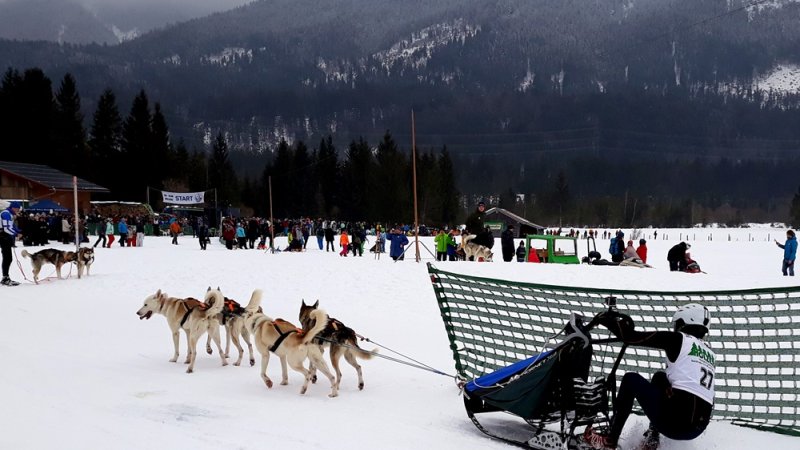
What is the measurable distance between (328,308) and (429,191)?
8669 centimetres

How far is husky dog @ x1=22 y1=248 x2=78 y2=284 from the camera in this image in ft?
63.8

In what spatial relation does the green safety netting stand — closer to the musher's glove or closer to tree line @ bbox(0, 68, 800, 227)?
the musher's glove

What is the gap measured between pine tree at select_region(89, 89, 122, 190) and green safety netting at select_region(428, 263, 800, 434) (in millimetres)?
81443

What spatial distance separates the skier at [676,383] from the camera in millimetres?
5273

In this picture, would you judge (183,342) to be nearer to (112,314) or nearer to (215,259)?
(112,314)

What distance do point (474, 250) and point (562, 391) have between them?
18.6m

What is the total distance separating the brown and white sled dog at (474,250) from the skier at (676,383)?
18.3 metres

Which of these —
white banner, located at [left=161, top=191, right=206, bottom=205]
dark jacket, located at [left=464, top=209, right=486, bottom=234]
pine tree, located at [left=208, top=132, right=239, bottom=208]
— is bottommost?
dark jacket, located at [left=464, top=209, right=486, bottom=234]

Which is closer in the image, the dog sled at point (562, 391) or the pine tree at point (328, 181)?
the dog sled at point (562, 391)

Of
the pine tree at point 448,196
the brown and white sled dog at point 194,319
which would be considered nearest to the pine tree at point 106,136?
Answer: the pine tree at point 448,196

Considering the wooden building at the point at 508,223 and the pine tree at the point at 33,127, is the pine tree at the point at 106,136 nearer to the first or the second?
the pine tree at the point at 33,127

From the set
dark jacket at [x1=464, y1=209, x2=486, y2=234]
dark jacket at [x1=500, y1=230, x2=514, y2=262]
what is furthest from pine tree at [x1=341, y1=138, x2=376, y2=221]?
dark jacket at [x1=464, y1=209, x2=486, y2=234]

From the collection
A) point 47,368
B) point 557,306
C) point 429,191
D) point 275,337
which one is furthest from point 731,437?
point 429,191

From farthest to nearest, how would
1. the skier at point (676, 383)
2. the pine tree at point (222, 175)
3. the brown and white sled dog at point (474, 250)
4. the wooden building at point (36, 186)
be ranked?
the pine tree at point (222, 175) → the wooden building at point (36, 186) → the brown and white sled dog at point (474, 250) → the skier at point (676, 383)
